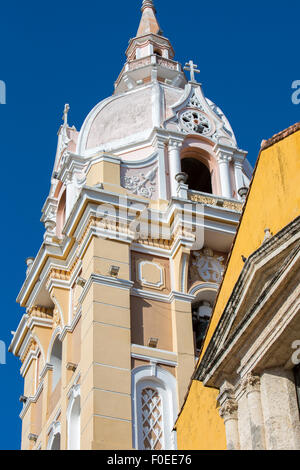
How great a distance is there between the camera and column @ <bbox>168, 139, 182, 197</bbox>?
1018 inches

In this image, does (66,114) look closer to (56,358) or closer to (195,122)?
(195,122)

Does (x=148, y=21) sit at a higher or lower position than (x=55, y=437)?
higher

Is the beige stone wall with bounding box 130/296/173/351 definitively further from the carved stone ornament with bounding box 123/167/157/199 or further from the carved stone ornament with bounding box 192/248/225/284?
the carved stone ornament with bounding box 123/167/157/199

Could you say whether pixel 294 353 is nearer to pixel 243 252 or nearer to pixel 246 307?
pixel 246 307

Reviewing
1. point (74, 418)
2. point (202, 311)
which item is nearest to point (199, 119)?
point (202, 311)

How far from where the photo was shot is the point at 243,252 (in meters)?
16.7

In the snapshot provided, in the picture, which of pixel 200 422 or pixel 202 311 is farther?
pixel 202 311

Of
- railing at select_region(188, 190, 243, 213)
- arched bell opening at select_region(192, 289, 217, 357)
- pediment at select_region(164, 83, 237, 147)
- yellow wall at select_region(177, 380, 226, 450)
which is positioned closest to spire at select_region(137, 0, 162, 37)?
pediment at select_region(164, 83, 237, 147)

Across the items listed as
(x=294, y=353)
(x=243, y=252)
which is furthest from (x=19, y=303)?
(x=294, y=353)

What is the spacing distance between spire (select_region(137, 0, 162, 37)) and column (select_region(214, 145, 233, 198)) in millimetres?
7397

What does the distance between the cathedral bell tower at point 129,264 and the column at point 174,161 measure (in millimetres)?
33

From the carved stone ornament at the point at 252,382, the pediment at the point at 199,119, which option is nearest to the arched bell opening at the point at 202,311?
the pediment at the point at 199,119

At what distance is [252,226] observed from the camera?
54.4 feet

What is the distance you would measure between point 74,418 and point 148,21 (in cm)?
1571
